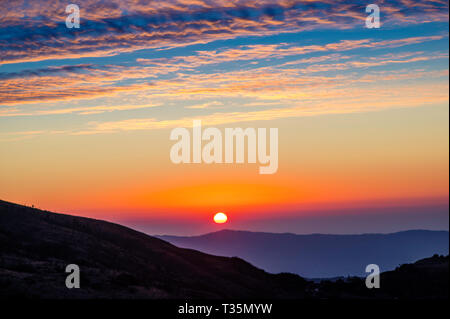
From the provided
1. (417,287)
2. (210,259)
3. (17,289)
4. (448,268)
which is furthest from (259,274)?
(17,289)

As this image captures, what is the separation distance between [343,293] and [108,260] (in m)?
22.4

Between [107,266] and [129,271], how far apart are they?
2.03 metres

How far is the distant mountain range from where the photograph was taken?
42094 millimetres

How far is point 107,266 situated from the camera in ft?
171

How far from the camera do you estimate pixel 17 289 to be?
38.1m
